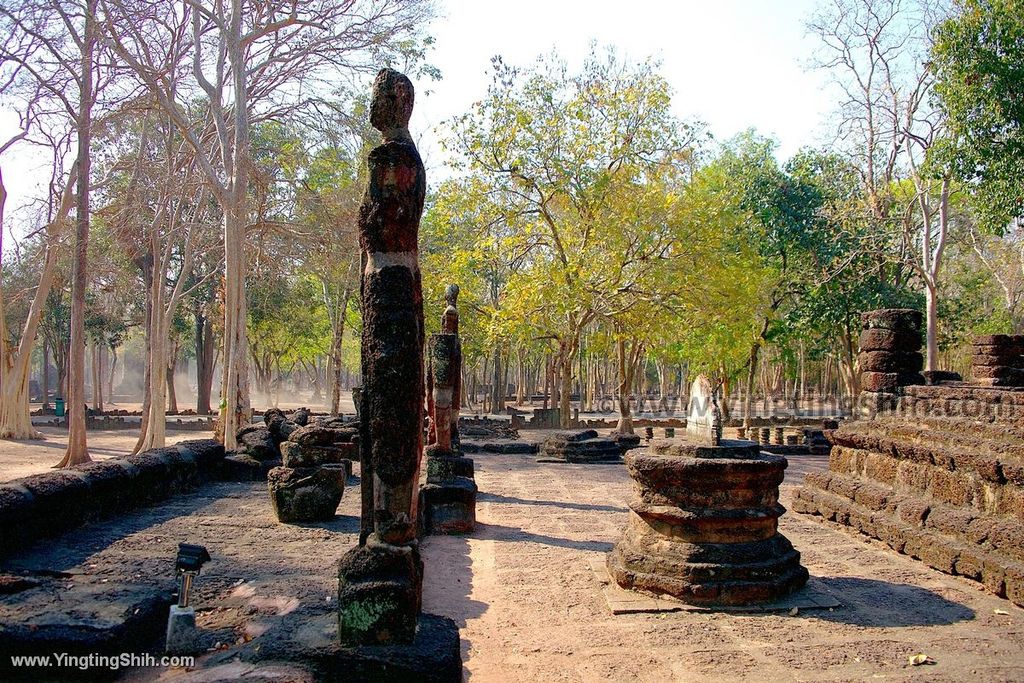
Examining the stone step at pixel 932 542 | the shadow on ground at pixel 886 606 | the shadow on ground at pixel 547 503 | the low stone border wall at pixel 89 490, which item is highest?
the low stone border wall at pixel 89 490

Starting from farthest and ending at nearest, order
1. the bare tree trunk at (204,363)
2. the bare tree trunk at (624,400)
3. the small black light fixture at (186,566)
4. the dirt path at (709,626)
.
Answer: the bare tree trunk at (204,363), the bare tree trunk at (624,400), the dirt path at (709,626), the small black light fixture at (186,566)

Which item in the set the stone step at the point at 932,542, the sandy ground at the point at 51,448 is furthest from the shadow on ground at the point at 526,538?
the sandy ground at the point at 51,448

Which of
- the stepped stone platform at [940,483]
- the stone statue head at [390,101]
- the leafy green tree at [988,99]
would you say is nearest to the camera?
the stone statue head at [390,101]

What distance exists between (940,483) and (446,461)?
15.6 feet

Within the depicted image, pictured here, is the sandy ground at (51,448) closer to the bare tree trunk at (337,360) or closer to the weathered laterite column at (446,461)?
the bare tree trunk at (337,360)

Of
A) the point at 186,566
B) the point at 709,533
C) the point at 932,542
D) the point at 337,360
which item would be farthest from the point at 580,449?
the point at 337,360

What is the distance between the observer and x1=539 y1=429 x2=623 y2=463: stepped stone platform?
1483 cm

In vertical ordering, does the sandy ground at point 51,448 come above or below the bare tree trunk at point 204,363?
below

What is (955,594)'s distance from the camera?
5.72 m

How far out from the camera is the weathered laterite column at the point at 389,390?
129 inches

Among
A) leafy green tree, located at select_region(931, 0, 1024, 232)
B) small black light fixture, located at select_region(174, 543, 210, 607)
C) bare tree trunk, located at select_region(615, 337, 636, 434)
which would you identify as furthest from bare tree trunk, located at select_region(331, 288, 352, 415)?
small black light fixture, located at select_region(174, 543, 210, 607)

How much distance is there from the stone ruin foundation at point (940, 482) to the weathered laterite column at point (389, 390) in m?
4.66

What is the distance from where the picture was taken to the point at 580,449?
14.9 meters

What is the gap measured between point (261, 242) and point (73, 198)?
448 cm
